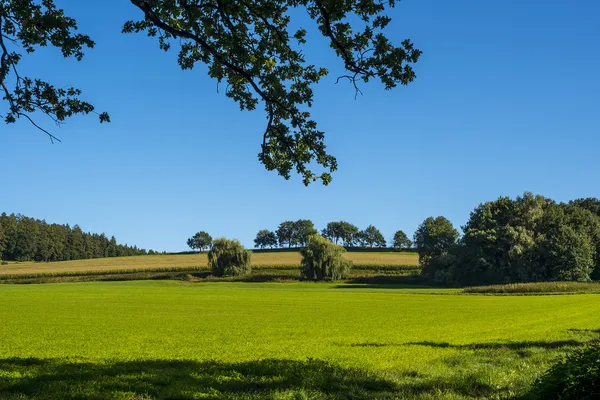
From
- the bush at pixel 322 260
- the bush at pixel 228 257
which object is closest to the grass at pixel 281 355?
the bush at pixel 322 260

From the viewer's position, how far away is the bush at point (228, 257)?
123 meters

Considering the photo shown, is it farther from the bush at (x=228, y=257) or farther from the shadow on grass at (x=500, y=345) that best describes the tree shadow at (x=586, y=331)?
the bush at (x=228, y=257)

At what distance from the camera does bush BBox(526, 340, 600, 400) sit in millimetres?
9062

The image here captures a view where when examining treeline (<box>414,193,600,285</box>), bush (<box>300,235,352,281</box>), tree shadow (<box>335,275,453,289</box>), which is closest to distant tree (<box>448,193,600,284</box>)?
treeline (<box>414,193,600,285</box>)

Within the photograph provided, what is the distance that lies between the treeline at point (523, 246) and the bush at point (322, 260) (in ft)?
66.1

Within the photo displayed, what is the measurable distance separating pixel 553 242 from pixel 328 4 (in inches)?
4073

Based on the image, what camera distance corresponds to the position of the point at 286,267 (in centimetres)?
13500

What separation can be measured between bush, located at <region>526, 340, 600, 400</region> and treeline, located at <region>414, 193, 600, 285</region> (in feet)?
318

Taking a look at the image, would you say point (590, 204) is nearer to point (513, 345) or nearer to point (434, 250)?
point (434, 250)

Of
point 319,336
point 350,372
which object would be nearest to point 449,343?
point 319,336

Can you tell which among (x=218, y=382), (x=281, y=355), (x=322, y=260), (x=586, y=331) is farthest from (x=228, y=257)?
(x=218, y=382)

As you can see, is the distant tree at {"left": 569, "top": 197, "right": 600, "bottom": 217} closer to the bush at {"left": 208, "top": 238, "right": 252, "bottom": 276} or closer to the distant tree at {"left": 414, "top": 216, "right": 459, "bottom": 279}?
the distant tree at {"left": 414, "top": 216, "right": 459, "bottom": 279}

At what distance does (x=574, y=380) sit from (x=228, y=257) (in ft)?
382

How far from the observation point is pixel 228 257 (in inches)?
4850
